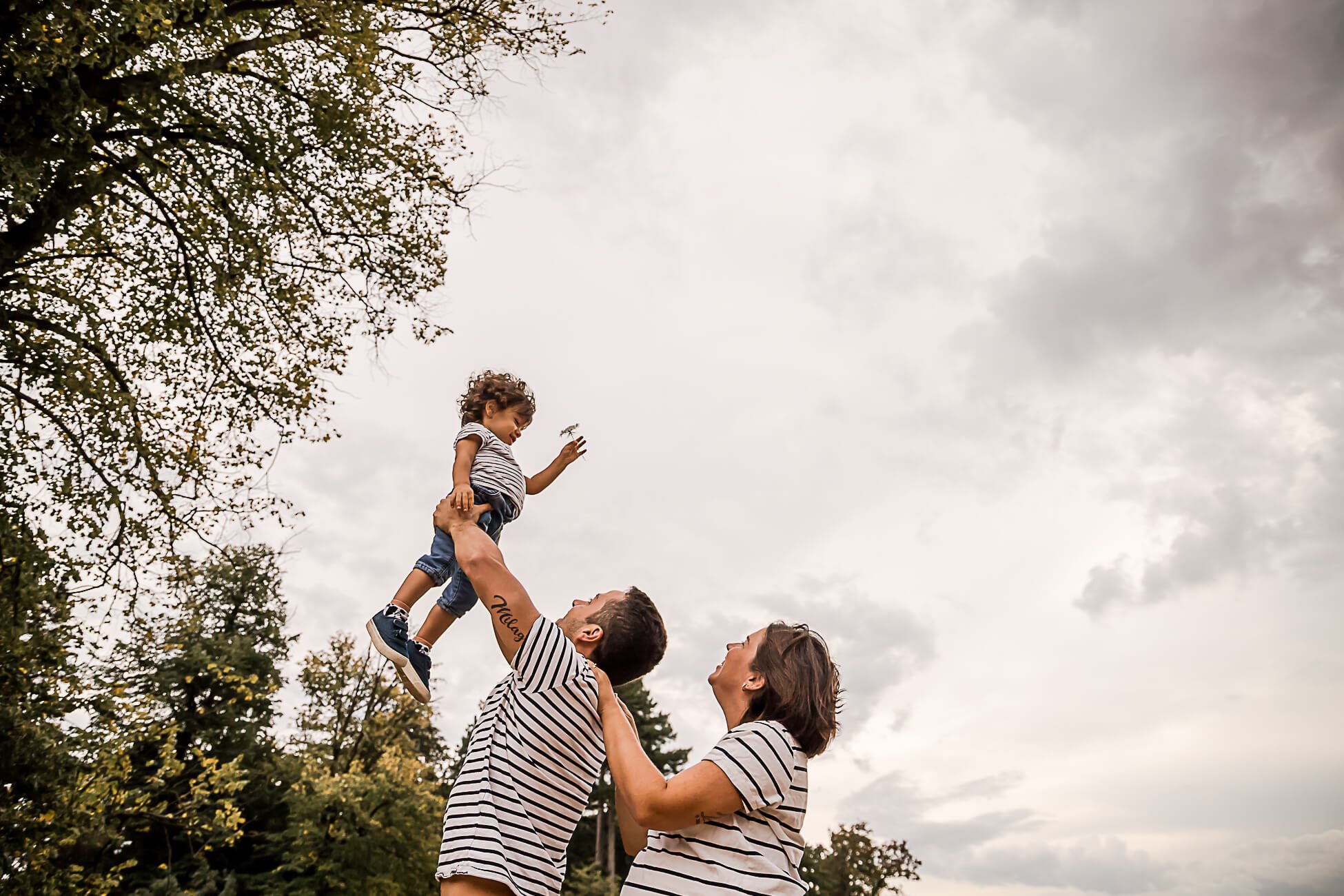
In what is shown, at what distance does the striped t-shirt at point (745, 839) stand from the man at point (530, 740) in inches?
15.3

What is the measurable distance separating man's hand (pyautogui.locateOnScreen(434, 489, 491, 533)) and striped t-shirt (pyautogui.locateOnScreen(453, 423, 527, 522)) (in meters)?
0.49

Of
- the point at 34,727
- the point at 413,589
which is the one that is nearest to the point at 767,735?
the point at 413,589

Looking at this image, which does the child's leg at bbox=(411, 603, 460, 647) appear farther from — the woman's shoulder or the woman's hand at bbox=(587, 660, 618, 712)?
the woman's shoulder

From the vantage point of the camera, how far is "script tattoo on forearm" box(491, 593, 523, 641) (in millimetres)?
3174

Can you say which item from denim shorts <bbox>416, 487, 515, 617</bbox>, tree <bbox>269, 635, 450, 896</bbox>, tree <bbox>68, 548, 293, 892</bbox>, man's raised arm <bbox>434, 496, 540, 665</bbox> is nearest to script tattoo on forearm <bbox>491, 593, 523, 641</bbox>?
man's raised arm <bbox>434, 496, 540, 665</bbox>

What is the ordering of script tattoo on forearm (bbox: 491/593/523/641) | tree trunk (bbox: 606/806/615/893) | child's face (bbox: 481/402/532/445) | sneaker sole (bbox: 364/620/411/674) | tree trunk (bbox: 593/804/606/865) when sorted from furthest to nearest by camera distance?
tree trunk (bbox: 593/804/606/865) → tree trunk (bbox: 606/806/615/893) → child's face (bbox: 481/402/532/445) → sneaker sole (bbox: 364/620/411/674) → script tattoo on forearm (bbox: 491/593/523/641)

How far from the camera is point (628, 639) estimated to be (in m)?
3.35

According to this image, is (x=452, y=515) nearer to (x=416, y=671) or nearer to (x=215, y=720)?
(x=416, y=671)

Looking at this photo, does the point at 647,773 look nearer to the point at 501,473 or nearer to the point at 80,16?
the point at 501,473

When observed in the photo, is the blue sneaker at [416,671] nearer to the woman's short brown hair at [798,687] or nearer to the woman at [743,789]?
the woman at [743,789]

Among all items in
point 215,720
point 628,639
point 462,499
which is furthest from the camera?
point 215,720

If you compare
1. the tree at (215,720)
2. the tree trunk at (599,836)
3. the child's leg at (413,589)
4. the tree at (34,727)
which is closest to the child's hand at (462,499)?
the child's leg at (413,589)

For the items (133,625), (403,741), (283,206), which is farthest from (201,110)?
(403,741)

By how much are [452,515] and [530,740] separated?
1.22 metres
